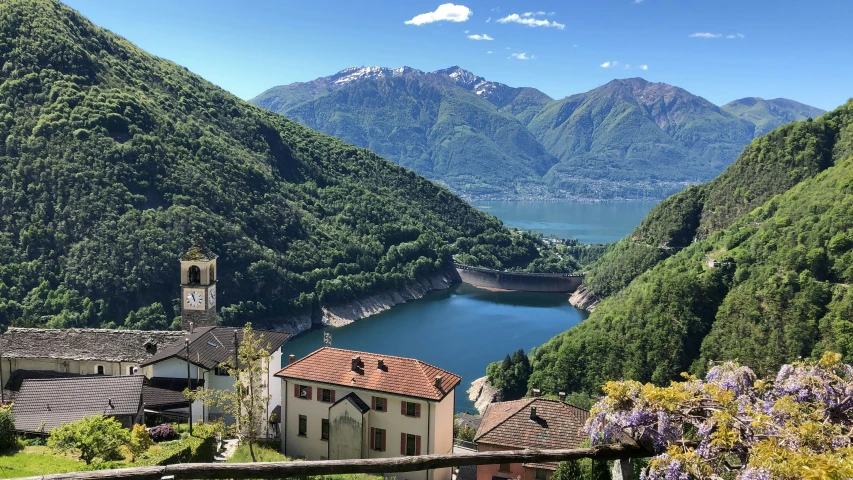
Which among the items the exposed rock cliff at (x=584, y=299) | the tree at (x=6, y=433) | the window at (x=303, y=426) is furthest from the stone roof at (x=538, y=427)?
the exposed rock cliff at (x=584, y=299)

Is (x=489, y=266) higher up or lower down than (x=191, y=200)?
lower down

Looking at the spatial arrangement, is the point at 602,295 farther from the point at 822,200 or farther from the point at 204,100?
the point at 204,100

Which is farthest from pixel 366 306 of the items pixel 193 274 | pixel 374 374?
pixel 374 374

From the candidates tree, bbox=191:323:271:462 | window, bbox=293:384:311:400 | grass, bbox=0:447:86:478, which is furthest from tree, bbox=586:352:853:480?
window, bbox=293:384:311:400

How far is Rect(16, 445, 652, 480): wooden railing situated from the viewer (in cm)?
441

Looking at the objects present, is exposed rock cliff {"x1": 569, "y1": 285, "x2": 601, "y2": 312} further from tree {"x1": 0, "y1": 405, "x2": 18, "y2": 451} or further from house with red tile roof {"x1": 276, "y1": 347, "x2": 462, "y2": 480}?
tree {"x1": 0, "y1": 405, "x2": 18, "y2": 451}

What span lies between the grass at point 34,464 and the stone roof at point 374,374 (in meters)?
8.10

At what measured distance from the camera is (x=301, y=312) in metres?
87.2

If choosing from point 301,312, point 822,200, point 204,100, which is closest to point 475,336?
point 301,312

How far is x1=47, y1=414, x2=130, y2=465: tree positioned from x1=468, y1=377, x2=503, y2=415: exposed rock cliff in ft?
125

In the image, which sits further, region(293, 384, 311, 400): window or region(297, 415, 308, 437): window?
region(293, 384, 311, 400): window

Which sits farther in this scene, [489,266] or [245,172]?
[489,266]

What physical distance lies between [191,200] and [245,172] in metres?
18.6

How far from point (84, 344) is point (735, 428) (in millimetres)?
35443
